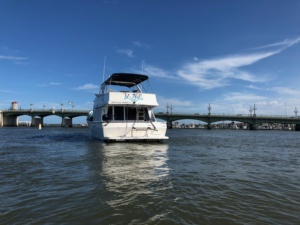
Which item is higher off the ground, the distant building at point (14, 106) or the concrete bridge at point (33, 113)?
the distant building at point (14, 106)

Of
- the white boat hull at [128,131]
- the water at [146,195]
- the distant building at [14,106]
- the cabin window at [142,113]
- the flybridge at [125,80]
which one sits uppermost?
the distant building at [14,106]

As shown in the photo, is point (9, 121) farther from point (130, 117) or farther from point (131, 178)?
point (131, 178)

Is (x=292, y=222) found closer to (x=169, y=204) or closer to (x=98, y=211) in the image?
(x=169, y=204)

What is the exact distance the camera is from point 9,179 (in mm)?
5676

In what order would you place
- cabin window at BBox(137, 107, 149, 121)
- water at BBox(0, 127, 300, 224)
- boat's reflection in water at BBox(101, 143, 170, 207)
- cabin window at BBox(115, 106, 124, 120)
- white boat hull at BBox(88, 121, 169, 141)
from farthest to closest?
cabin window at BBox(115, 106, 124, 120) < cabin window at BBox(137, 107, 149, 121) < white boat hull at BBox(88, 121, 169, 141) < boat's reflection in water at BBox(101, 143, 170, 207) < water at BBox(0, 127, 300, 224)

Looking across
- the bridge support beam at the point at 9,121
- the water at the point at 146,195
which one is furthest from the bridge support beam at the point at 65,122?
the water at the point at 146,195

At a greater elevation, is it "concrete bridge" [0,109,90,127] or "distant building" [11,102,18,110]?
"distant building" [11,102,18,110]

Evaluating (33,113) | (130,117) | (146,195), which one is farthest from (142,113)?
(33,113)

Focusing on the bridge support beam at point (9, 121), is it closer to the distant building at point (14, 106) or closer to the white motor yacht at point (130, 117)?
the distant building at point (14, 106)

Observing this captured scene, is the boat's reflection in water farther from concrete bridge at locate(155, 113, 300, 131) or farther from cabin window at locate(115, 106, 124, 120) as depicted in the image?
concrete bridge at locate(155, 113, 300, 131)

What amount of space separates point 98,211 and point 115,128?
1147 centimetres

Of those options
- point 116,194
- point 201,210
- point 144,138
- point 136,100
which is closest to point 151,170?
point 116,194

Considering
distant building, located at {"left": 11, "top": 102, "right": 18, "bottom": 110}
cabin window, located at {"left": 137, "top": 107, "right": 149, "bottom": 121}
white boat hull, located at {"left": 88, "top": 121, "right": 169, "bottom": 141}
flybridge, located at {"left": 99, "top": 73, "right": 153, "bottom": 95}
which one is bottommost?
white boat hull, located at {"left": 88, "top": 121, "right": 169, "bottom": 141}

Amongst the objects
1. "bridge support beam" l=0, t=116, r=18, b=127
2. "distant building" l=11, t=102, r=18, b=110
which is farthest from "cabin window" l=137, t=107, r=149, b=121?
"distant building" l=11, t=102, r=18, b=110
